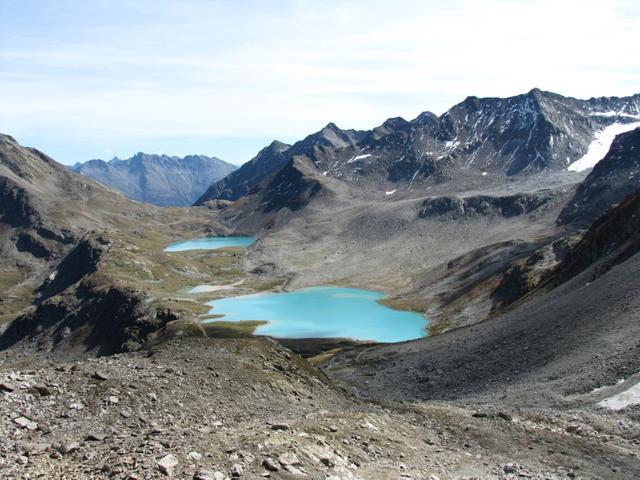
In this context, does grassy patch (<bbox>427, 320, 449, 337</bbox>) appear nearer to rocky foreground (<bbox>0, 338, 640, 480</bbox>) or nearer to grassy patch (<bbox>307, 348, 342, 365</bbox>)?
grassy patch (<bbox>307, 348, 342, 365</bbox>)

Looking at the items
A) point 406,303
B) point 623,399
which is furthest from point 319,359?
point 406,303

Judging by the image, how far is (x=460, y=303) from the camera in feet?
509

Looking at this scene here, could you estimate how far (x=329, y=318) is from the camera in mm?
167750

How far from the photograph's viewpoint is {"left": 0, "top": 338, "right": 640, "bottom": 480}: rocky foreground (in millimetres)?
22625

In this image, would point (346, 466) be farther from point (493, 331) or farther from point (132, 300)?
point (132, 300)

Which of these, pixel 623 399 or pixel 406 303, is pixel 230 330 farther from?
pixel 623 399

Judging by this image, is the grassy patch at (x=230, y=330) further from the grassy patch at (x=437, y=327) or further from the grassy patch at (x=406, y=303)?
the grassy patch at (x=406, y=303)

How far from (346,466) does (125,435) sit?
9867 mm

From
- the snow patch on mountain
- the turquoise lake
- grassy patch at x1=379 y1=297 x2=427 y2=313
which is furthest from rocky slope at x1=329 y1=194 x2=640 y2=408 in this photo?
grassy patch at x1=379 y1=297 x2=427 y2=313

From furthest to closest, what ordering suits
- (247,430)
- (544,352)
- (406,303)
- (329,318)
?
(406,303) → (329,318) → (544,352) → (247,430)

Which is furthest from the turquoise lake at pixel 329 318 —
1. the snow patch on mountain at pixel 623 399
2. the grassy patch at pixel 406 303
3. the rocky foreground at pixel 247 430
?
the rocky foreground at pixel 247 430

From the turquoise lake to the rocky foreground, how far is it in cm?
9822

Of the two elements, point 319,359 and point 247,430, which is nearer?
point 247,430

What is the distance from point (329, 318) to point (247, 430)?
141 meters
